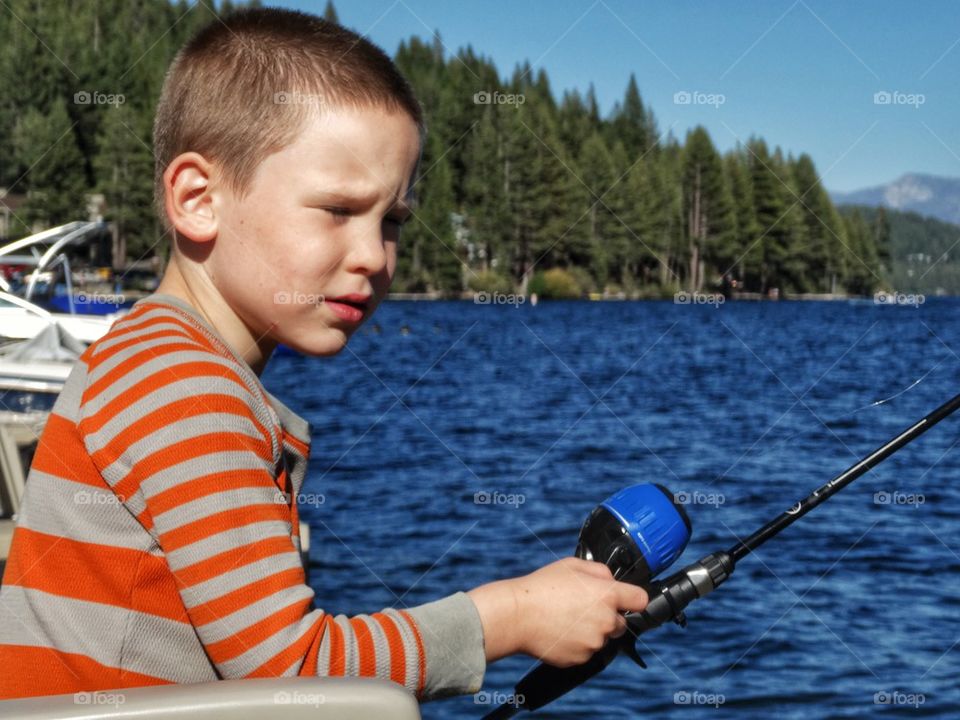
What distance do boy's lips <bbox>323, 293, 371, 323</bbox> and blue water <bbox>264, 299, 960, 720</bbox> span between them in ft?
3.52

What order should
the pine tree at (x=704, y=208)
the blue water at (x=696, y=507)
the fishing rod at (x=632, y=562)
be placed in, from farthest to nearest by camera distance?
the pine tree at (x=704, y=208), the blue water at (x=696, y=507), the fishing rod at (x=632, y=562)

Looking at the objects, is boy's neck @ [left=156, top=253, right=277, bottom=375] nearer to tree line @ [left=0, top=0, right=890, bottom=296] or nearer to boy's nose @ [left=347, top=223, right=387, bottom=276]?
boy's nose @ [left=347, top=223, right=387, bottom=276]

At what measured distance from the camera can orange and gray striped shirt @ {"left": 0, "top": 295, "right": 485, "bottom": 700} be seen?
1.28 meters

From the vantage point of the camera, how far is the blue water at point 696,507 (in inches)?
234

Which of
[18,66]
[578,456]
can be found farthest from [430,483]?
[18,66]

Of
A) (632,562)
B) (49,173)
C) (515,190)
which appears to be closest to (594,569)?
(632,562)

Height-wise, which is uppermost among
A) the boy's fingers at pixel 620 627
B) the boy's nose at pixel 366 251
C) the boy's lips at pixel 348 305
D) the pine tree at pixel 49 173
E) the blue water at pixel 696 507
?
the pine tree at pixel 49 173

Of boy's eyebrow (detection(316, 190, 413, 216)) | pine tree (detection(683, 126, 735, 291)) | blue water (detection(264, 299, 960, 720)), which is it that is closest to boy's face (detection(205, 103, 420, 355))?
boy's eyebrow (detection(316, 190, 413, 216))

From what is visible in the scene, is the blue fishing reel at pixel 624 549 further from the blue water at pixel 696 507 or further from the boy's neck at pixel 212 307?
the blue water at pixel 696 507

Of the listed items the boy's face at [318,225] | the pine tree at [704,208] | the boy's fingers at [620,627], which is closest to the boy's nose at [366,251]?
the boy's face at [318,225]

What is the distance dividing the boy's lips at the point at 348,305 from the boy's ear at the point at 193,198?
15cm

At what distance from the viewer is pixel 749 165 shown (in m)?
66.8

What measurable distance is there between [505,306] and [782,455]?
54.2 metres

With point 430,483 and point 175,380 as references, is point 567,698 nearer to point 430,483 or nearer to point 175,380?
point 175,380
